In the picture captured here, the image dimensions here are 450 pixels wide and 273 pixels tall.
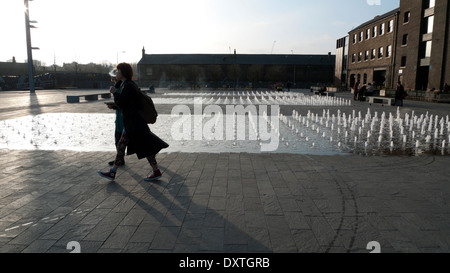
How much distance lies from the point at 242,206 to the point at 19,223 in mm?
2645

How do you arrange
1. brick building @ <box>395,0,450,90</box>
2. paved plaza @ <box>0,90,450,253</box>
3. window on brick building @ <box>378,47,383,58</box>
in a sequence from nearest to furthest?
paved plaza @ <box>0,90,450,253</box> < brick building @ <box>395,0,450,90</box> < window on brick building @ <box>378,47,383,58</box>

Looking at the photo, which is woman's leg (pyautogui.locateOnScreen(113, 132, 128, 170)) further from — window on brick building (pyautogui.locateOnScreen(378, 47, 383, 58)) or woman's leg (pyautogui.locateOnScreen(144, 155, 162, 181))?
window on brick building (pyautogui.locateOnScreen(378, 47, 383, 58))

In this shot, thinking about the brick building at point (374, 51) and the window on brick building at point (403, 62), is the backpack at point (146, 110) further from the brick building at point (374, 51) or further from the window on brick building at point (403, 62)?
the brick building at point (374, 51)

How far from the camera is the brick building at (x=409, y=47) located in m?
28.9

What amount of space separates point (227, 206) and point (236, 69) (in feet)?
234

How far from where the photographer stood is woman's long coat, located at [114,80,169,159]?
489cm

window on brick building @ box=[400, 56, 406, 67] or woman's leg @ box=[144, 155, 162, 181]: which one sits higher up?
window on brick building @ box=[400, 56, 406, 67]

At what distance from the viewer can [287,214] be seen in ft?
12.9

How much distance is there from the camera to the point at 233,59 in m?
77.5

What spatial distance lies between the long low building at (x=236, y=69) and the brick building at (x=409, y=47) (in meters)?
29.5

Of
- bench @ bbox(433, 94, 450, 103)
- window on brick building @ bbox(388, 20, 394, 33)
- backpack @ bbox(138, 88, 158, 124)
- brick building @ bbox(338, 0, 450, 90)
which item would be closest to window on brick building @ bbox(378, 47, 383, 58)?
brick building @ bbox(338, 0, 450, 90)

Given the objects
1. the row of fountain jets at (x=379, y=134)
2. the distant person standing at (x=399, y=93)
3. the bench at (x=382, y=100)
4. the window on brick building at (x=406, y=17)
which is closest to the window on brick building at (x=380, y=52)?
the window on brick building at (x=406, y=17)

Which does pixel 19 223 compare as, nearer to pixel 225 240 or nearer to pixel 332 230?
pixel 225 240
